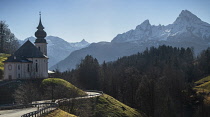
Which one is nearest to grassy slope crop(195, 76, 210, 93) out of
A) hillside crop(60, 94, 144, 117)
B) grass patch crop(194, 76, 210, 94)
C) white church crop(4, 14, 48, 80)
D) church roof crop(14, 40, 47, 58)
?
grass patch crop(194, 76, 210, 94)

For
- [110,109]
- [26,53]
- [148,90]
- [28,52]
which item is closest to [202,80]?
[148,90]

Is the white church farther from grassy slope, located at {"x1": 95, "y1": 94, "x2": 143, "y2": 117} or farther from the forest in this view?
grassy slope, located at {"x1": 95, "y1": 94, "x2": 143, "y2": 117}

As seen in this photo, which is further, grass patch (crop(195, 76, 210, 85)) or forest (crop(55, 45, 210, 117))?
grass patch (crop(195, 76, 210, 85))

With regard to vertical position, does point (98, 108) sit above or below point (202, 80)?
below

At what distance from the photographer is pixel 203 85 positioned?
13700 centimetres

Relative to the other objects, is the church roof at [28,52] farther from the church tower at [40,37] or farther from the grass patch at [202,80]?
the grass patch at [202,80]

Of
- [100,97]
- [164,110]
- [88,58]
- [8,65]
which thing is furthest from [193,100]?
[8,65]

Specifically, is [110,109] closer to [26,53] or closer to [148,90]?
[148,90]

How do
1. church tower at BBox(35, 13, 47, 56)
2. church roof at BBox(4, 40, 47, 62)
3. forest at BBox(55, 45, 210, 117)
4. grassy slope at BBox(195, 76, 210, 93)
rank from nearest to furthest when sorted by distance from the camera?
forest at BBox(55, 45, 210, 117)
church roof at BBox(4, 40, 47, 62)
church tower at BBox(35, 13, 47, 56)
grassy slope at BBox(195, 76, 210, 93)

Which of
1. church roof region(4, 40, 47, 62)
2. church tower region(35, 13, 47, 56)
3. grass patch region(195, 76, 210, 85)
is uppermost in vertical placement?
church tower region(35, 13, 47, 56)

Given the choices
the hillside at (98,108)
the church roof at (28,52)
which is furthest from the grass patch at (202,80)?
the church roof at (28,52)

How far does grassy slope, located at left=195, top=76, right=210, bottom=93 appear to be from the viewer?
128 m

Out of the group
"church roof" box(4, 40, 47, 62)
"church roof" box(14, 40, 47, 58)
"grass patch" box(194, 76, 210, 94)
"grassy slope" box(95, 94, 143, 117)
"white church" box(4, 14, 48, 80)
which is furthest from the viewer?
"grass patch" box(194, 76, 210, 94)

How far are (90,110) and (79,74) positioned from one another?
55.9 metres
